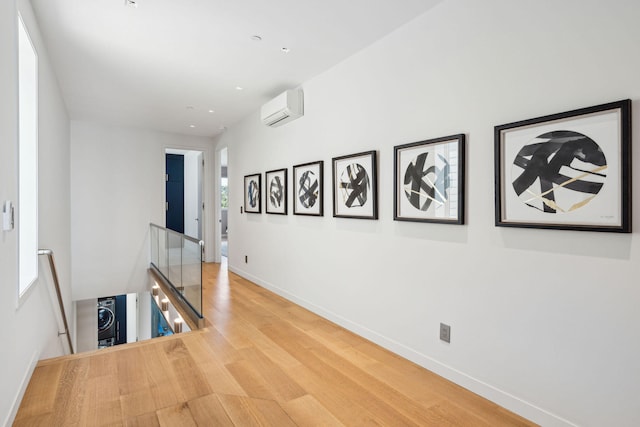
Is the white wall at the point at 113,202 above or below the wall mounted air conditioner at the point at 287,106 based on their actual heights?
below

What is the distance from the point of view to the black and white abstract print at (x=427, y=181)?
2.53 meters

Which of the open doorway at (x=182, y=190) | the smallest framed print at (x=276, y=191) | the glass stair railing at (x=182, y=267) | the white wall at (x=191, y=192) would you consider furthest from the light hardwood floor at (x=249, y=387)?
the open doorway at (x=182, y=190)

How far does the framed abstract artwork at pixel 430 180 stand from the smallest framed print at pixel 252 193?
297 centimetres

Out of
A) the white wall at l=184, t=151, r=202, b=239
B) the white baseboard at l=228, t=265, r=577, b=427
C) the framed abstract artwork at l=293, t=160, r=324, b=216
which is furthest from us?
the white wall at l=184, t=151, r=202, b=239

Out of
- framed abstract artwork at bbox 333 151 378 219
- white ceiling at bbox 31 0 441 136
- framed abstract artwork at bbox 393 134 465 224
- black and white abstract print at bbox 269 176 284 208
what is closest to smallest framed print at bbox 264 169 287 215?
black and white abstract print at bbox 269 176 284 208

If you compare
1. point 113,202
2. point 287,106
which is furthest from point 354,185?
point 113,202

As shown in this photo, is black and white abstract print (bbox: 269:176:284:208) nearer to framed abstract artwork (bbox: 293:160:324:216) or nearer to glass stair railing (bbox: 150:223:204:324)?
framed abstract artwork (bbox: 293:160:324:216)

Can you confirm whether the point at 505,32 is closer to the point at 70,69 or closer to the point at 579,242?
the point at 579,242

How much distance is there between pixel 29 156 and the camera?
2.88 meters

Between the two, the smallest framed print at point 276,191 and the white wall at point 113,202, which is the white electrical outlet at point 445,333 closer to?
the smallest framed print at point 276,191

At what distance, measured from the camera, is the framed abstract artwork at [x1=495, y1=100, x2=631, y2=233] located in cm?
168

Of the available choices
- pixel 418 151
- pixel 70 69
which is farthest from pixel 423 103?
pixel 70 69

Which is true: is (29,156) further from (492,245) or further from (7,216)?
(492,245)

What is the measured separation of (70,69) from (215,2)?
2391 millimetres
